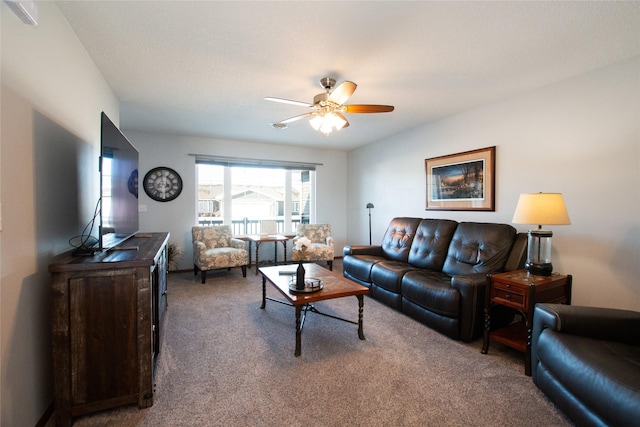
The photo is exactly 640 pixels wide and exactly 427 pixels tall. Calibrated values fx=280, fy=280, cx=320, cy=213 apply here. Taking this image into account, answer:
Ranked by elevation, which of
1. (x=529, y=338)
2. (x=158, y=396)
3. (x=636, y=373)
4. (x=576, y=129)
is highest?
(x=576, y=129)

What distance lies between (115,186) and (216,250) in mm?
2598

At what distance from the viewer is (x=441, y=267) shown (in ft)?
10.8

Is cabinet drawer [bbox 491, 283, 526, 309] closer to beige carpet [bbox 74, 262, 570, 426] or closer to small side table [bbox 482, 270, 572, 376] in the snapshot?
small side table [bbox 482, 270, 572, 376]

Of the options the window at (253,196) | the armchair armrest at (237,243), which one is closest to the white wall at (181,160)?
the window at (253,196)

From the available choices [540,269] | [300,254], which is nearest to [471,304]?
[540,269]

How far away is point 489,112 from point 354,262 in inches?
96.7

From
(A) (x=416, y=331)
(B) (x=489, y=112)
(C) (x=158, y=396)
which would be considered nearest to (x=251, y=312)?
(C) (x=158, y=396)

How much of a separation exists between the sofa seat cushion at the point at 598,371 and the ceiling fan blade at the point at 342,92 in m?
2.11

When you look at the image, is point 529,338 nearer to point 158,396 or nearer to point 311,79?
point 158,396

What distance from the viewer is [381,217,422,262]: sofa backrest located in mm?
3801

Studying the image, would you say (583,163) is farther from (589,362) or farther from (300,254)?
(300,254)

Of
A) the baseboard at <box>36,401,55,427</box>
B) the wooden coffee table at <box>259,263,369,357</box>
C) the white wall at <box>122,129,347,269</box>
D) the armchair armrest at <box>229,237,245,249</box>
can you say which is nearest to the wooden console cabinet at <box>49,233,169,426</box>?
the baseboard at <box>36,401,55,427</box>

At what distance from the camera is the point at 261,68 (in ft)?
7.91

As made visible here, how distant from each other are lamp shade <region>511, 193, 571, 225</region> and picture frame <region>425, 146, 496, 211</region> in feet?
3.51
